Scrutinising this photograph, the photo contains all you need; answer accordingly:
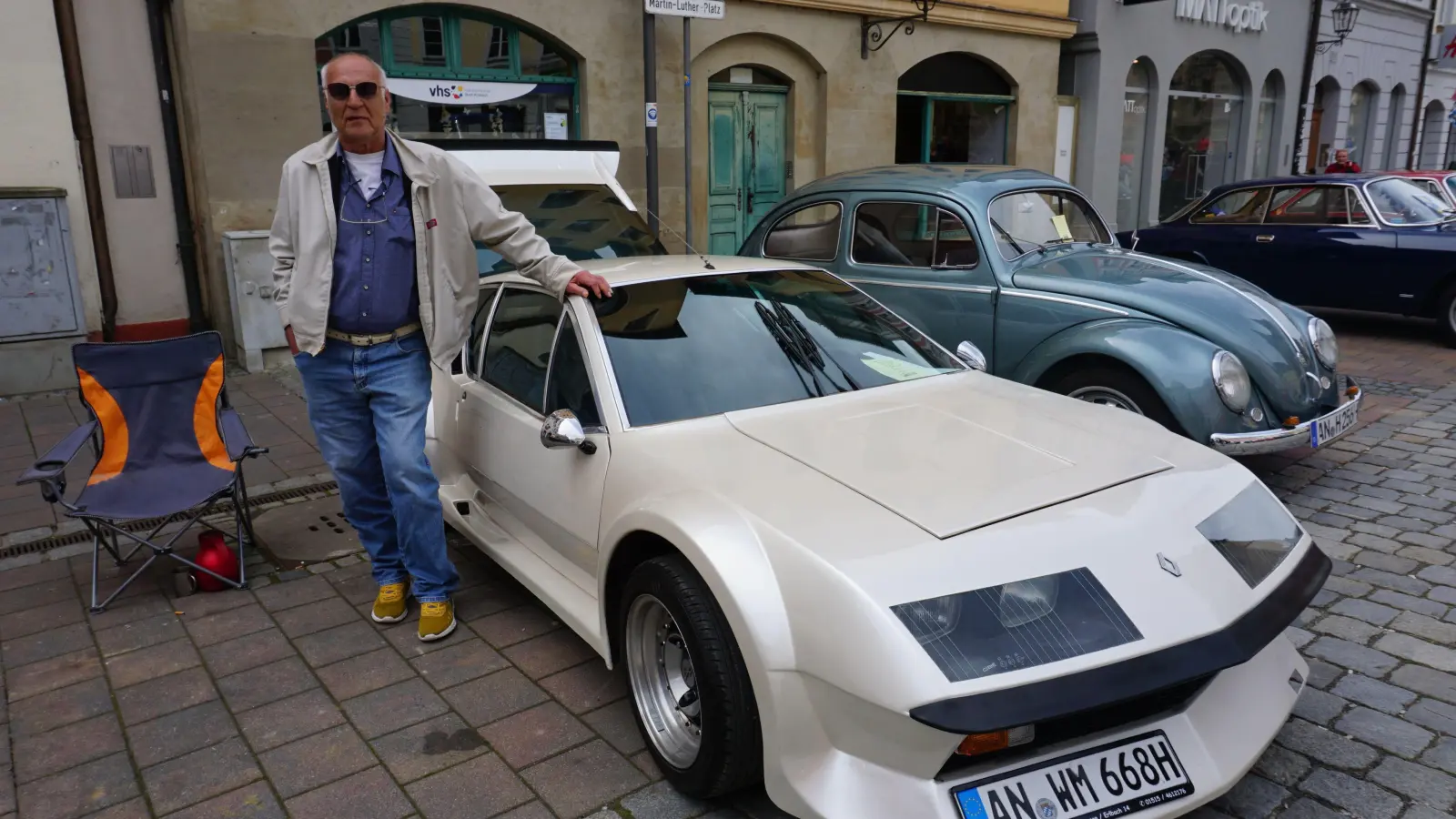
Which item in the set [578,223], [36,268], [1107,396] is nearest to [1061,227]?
[1107,396]

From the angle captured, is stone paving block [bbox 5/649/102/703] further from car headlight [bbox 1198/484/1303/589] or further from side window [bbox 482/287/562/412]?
car headlight [bbox 1198/484/1303/589]

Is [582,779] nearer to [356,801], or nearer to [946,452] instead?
[356,801]

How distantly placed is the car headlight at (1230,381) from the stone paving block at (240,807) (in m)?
4.32

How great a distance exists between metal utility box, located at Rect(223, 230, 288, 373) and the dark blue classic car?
7443 mm

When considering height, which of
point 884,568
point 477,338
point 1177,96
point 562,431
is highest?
point 1177,96

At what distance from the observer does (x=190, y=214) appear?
325 inches

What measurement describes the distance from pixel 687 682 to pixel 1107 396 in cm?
323

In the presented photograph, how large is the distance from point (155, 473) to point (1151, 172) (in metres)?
16.6

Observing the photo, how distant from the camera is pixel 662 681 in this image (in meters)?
2.93

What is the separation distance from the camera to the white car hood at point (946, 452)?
2598mm

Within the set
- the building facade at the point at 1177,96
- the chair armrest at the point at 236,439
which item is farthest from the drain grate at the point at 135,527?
the building facade at the point at 1177,96

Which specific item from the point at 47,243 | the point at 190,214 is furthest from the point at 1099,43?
the point at 47,243

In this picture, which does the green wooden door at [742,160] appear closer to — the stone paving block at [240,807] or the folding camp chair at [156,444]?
the folding camp chair at [156,444]

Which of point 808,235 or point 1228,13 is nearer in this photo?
point 808,235
